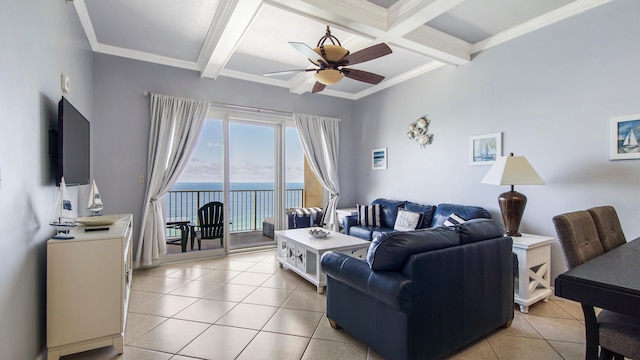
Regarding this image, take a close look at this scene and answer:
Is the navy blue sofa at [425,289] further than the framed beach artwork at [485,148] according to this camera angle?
No

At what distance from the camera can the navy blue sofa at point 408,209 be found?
3.61m

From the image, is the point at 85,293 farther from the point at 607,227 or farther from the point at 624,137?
the point at 624,137

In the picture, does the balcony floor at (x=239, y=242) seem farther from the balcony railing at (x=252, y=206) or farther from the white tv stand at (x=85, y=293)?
the white tv stand at (x=85, y=293)

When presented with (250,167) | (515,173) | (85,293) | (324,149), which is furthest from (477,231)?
(250,167)

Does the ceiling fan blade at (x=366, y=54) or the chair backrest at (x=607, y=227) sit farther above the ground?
the ceiling fan blade at (x=366, y=54)

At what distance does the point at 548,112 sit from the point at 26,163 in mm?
4448

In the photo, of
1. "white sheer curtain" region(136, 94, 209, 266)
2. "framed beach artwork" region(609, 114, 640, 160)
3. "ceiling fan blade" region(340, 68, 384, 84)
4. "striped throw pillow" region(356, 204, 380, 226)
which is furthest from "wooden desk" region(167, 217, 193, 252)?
"framed beach artwork" region(609, 114, 640, 160)

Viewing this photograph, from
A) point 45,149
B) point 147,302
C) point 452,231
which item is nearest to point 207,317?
point 147,302

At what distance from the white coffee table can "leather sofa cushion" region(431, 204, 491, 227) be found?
1.13m

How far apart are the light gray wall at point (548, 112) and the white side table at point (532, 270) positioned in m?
0.30

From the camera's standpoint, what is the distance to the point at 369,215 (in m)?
4.72

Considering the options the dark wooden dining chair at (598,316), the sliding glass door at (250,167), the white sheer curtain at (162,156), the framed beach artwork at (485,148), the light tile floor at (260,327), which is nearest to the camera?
the dark wooden dining chair at (598,316)

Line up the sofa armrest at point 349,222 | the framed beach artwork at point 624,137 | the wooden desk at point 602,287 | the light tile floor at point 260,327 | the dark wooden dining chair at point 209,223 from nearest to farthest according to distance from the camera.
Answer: the wooden desk at point 602,287 → the light tile floor at point 260,327 → the framed beach artwork at point 624,137 → the dark wooden dining chair at point 209,223 → the sofa armrest at point 349,222

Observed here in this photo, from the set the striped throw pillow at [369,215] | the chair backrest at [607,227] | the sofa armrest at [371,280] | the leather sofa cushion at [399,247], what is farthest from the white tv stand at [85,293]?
the striped throw pillow at [369,215]
